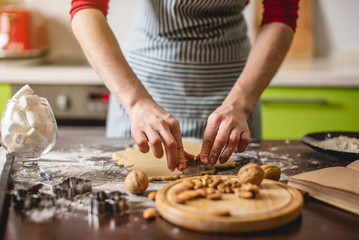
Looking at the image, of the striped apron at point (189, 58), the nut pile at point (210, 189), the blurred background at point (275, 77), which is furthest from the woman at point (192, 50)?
the blurred background at point (275, 77)

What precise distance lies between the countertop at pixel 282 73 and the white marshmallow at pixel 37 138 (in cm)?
115

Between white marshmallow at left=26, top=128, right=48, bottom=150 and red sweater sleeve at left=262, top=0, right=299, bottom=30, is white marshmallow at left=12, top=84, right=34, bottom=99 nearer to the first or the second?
white marshmallow at left=26, top=128, right=48, bottom=150

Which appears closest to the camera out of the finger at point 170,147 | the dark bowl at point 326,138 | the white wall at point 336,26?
the finger at point 170,147

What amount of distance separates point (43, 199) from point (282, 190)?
0.41 metres

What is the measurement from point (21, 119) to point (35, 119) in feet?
0.08

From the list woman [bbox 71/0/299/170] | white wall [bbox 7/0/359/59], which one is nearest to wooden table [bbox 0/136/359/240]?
woman [bbox 71/0/299/170]

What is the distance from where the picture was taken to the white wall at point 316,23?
239 centimetres

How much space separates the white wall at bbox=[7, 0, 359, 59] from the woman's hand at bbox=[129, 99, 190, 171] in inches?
64.4

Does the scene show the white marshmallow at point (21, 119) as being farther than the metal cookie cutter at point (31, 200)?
Yes

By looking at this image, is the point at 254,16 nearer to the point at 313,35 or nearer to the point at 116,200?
the point at 313,35

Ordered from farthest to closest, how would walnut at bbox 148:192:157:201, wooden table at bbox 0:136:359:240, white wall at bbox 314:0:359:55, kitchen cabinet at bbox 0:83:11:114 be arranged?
1. white wall at bbox 314:0:359:55
2. kitchen cabinet at bbox 0:83:11:114
3. walnut at bbox 148:192:157:201
4. wooden table at bbox 0:136:359:240

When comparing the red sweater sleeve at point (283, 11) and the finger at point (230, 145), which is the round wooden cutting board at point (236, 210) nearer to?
the finger at point (230, 145)

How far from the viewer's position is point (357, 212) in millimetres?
669

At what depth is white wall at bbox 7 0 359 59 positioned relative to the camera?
2387mm
